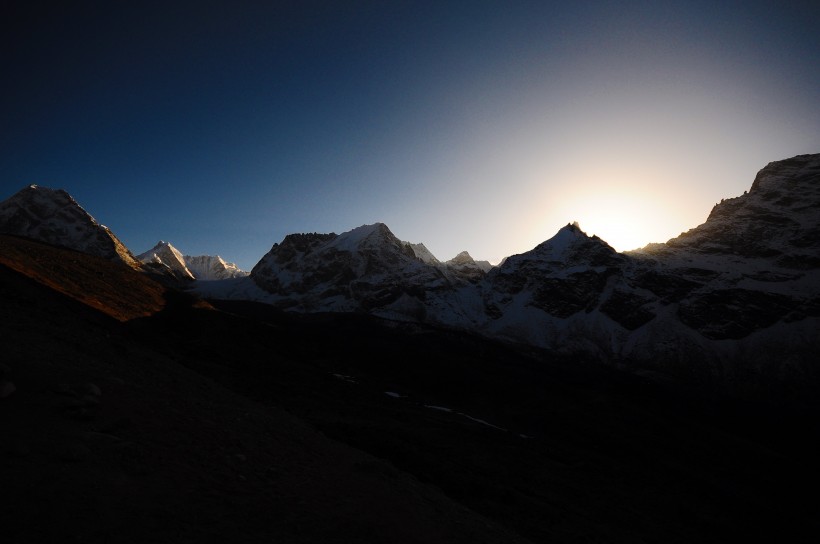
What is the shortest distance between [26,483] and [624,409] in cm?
8812

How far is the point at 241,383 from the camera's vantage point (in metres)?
35.5

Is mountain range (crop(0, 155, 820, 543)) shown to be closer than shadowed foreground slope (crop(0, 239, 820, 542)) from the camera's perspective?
No

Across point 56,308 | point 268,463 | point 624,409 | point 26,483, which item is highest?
point 56,308

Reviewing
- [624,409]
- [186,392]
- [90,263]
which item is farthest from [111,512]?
[624,409]

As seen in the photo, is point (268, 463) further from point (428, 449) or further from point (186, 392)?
point (428, 449)

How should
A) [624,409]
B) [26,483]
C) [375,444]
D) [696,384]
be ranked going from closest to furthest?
[26,483] → [375,444] → [624,409] → [696,384]

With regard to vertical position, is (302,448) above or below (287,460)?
below

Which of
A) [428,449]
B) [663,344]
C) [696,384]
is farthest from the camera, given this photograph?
[663,344]

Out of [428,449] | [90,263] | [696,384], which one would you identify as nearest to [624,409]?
[428,449]

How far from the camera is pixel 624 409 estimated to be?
78500 millimetres

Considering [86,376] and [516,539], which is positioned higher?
[86,376]

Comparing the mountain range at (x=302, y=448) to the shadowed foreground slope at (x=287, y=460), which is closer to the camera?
the shadowed foreground slope at (x=287, y=460)

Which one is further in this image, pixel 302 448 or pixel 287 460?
pixel 302 448

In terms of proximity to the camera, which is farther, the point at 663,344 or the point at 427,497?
the point at 663,344
